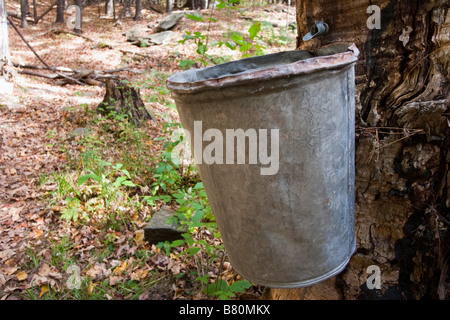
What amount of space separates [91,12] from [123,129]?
19134 millimetres

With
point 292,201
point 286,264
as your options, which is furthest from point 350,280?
point 292,201

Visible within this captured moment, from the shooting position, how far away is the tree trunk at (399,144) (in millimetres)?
1339

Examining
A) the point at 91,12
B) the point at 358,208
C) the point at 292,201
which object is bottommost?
the point at 358,208

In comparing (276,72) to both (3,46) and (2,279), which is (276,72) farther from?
(3,46)

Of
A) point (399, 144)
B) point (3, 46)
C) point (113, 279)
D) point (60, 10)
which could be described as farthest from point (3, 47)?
point (60, 10)

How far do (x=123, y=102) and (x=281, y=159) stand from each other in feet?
14.4

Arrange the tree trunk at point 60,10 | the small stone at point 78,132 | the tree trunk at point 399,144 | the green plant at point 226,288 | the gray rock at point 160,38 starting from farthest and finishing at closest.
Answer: the tree trunk at point 60,10
the gray rock at point 160,38
the small stone at point 78,132
the green plant at point 226,288
the tree trunk at point 399,144

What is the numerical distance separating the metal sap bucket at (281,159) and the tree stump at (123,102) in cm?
379

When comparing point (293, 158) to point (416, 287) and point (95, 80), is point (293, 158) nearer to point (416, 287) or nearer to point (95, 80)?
point (416, 287)

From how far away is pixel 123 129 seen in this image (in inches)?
168

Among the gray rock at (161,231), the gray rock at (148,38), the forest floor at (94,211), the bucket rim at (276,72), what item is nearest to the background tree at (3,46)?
the forest floor at (94,211)

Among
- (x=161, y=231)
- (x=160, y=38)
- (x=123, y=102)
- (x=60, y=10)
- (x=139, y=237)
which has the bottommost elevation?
(x=139, y=237)

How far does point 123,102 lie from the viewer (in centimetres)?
501

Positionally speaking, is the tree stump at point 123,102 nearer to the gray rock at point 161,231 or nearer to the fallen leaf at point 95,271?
the gray rock at point 161,231
